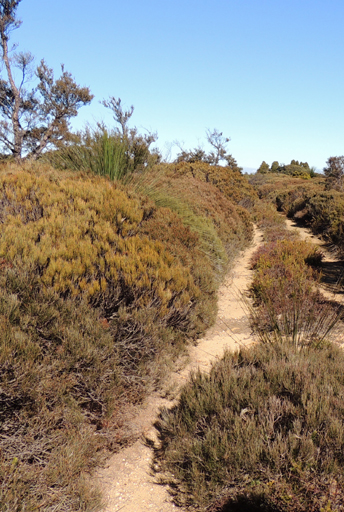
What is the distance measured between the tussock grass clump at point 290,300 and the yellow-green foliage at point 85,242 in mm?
1286

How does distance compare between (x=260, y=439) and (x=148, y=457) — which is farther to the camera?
(x=148, y=457)

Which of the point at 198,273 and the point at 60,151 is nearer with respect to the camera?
the point at 198,273

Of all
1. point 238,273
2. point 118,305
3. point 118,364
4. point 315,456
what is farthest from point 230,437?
point 238,273

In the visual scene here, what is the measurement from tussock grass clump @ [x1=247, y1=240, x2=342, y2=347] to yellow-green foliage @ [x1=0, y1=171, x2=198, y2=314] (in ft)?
4.22

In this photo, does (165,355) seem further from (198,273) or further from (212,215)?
(212,215)

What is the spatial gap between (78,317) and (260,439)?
1923 millimetres

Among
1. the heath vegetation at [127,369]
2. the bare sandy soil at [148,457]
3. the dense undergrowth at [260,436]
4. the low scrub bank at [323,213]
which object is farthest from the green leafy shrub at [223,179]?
the dense undergrowth at [260,436]

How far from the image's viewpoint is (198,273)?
5.00 meters

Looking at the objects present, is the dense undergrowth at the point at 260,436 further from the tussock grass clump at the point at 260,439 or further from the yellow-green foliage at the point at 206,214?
the yellow-green foliage at the point at 206,214

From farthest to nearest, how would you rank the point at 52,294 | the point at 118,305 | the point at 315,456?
the point at 118,305 → the point at 52,294 → the point at 315,456

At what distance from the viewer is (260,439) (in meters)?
2.30

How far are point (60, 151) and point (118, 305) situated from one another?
4.77 metres

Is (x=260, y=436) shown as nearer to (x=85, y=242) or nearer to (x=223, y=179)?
(x=85, y=242)

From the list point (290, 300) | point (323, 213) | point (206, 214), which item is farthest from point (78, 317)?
point (323, 213)
